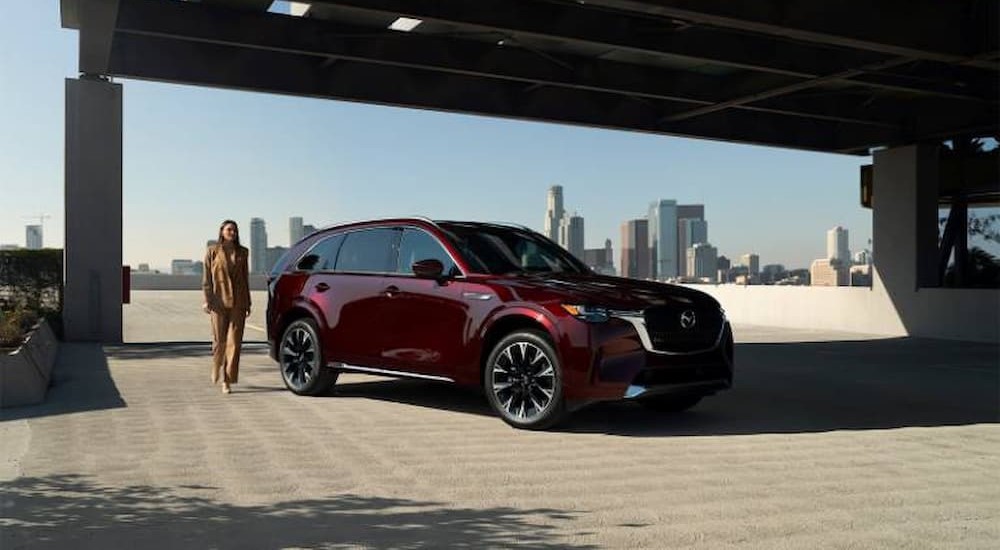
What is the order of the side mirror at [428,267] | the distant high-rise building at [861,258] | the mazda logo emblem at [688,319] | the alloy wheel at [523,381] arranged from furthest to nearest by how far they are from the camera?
the distant high-rise building at [861,258] < the side mirror at [428,267] < the mazda logo emblem at [688,319] < the alloy wheel at [523,381]

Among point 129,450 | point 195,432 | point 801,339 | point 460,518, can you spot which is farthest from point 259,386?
point 801,339

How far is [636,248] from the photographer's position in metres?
42.8

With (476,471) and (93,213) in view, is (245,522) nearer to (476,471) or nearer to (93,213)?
(476,471)

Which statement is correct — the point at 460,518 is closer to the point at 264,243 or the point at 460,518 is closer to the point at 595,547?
the point at 595,547

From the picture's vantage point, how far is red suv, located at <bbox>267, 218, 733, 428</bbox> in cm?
686

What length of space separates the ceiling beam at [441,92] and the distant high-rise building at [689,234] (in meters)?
27.7

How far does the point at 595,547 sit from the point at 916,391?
768 cm

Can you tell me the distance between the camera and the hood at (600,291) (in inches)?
273

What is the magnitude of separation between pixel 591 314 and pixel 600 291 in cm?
30

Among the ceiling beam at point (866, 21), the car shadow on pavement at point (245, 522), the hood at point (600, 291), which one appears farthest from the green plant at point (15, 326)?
the ceiling beam at point (866, 21)

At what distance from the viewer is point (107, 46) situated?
13.7 metres

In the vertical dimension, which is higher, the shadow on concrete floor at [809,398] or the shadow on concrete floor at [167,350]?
the shadow on concrete floor at [167,350]

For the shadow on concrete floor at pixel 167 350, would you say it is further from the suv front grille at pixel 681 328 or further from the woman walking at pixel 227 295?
the suv front grille at pixel 681 328

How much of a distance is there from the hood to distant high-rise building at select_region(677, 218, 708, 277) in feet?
137
